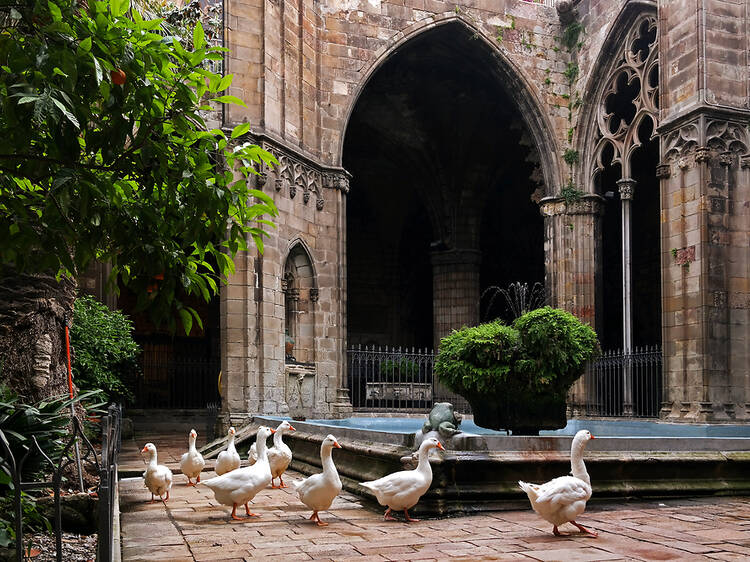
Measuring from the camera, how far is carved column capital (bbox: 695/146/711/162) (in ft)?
47.2

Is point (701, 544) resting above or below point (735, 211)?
below

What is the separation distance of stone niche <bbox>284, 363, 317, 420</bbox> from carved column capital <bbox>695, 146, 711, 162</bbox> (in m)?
8.08

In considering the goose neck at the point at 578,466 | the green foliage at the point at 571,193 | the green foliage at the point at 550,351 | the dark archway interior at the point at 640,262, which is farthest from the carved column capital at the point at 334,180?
the goose neck at the point at 578,466

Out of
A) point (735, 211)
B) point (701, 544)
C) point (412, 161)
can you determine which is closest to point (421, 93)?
point (412, 161)

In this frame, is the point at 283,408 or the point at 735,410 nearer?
the point at 735,410

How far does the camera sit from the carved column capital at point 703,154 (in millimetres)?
14375

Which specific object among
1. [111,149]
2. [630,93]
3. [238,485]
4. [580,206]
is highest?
[630,93]

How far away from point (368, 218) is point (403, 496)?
71.2 feet

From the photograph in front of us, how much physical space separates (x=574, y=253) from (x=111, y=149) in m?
16.0

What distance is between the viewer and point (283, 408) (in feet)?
50.1

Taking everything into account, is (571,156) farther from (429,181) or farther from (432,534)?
(432,534)

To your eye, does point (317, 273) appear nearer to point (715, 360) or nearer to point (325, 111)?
point (325, 111)

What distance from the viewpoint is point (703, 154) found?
14.4 meters

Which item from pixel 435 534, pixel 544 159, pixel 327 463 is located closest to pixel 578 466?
A: pixel 435 534
